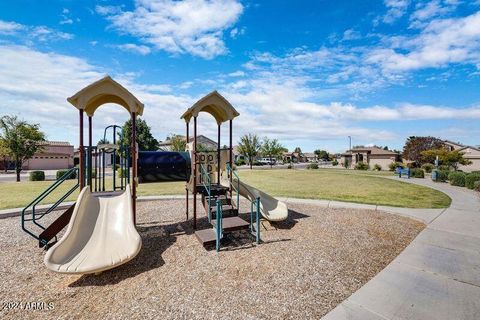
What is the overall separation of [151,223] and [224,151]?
135 inches

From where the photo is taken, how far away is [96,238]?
5125mm

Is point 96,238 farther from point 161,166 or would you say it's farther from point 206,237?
point 161,166

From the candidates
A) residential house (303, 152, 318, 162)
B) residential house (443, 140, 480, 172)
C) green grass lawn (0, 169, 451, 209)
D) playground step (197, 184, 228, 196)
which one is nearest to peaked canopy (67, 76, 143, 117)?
playground step (197, 184, 228, 196)

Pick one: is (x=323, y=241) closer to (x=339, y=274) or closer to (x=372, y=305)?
(x=339, y=274)

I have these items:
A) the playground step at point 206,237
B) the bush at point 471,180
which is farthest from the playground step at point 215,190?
the bush at point 471,180

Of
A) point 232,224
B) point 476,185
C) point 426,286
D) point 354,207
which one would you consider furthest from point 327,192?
point 426,286

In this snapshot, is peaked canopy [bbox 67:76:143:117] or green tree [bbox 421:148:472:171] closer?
peaked canopy [bbox 67:76:143:117]

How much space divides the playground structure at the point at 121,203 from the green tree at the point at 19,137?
17.2 meters

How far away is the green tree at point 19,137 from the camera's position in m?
20.9

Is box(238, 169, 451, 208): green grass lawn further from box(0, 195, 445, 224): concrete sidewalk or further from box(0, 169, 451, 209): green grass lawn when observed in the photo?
box(0, 195, 445, 224): concrete sidewalk

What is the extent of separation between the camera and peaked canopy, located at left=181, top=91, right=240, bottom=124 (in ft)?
24.8

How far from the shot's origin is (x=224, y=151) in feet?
29.1

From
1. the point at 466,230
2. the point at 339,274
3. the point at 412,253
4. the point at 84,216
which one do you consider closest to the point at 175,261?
the point at 84,216

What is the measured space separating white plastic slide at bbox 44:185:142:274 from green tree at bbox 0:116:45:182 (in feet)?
71.2
